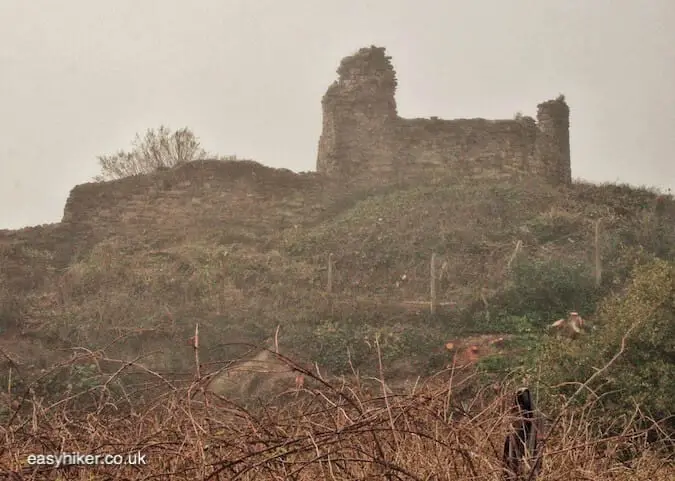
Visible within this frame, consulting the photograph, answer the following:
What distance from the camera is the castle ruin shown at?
24.4 m

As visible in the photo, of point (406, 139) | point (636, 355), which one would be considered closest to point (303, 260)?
point (406, 139)

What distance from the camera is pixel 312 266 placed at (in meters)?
18.0

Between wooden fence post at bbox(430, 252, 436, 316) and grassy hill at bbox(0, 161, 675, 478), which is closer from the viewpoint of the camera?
grassy hill at bbox(0, 161, 675, 478)

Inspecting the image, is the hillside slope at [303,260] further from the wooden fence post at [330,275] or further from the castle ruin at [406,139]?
the castle ruin at [406,139]

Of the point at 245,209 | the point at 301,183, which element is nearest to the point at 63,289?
the point at 245,209

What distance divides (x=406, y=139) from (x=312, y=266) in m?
8.00

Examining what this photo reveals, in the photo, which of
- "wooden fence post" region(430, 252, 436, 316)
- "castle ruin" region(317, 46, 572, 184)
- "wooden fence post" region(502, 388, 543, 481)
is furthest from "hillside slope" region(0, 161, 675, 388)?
"wooden fence post" region(502, 388, 543, 481)

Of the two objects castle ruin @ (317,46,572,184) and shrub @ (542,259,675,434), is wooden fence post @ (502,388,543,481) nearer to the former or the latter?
shrub @ (542,259,675,434)

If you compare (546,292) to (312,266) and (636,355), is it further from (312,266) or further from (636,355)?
(636,355)

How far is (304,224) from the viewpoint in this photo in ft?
72.4

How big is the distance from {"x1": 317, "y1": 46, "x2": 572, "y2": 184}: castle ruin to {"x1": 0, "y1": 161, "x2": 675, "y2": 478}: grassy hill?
2.61ft

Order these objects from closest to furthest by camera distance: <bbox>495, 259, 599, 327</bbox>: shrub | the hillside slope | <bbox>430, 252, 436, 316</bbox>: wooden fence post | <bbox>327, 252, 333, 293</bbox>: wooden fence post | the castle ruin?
1. the hillside slope
2. <bbox>495, 259, 599, 327</bbox>: shrub
3. <bbox>430, 252, 436, 316</bbox>: wooden fence post
4. <bbox>327, 252, 333, 293</bbox>: wooden fence post
5. the castle ruin

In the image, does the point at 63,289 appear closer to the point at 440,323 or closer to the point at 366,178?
the point at 440,323

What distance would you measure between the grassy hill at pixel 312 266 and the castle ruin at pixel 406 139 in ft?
2.61
